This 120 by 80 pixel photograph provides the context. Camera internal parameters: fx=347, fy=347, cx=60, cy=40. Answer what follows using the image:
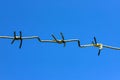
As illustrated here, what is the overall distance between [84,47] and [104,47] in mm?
438

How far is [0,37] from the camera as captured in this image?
5328 mm

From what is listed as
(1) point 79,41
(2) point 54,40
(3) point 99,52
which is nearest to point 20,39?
(2) point 54,40

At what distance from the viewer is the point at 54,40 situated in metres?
5.74

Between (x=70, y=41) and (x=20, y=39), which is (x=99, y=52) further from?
(x=20, y=39)

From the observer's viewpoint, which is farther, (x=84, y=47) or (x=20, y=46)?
(x=84, y=47)

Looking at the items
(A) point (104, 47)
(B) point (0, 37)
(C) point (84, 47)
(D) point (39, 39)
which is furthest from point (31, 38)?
(A) point (104, 47)

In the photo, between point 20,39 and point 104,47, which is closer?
point 20,39

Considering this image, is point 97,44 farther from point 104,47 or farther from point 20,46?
point 20,46

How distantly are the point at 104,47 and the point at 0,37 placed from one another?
182cm

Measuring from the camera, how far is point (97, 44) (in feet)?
19.8

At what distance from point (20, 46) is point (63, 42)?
0.76 metres

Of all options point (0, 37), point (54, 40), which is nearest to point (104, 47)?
point (54, 40)

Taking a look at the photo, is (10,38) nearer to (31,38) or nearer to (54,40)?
(31,38)

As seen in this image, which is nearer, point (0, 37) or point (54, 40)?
point (0, 37)
